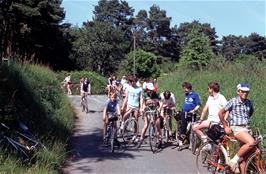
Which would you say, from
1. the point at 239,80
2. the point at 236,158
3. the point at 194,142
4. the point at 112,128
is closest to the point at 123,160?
the point at 112,128

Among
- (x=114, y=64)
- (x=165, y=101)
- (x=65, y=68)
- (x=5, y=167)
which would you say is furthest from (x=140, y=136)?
(x=114, y=64)

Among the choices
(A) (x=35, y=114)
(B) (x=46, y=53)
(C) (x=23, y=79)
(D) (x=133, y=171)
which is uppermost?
(B) (x=46, y=53)

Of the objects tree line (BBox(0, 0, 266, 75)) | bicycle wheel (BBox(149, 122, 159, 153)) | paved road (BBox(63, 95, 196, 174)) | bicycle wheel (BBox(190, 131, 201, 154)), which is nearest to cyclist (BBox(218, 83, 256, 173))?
paved road (BBox(63, 95, 196, 174))

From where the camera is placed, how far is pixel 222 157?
996cm

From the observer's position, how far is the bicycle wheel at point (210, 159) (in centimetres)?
998

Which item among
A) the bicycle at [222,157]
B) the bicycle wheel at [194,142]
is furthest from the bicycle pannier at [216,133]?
the bicycle wheel at [194,142]

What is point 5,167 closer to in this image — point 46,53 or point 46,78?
point 46,78

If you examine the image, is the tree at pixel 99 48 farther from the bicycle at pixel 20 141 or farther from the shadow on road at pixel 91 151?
the bicycle at pixel 20 141

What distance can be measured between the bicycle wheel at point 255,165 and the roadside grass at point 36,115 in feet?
12.5

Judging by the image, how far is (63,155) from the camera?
11742mm

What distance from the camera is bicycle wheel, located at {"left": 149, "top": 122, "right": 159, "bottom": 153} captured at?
1373 centimetres

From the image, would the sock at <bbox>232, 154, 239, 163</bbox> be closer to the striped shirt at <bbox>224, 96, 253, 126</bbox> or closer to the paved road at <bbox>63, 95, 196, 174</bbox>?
the striped shirt at <bbox>224, 96, 253, 126</bbox>

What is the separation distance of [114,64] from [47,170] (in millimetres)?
71092

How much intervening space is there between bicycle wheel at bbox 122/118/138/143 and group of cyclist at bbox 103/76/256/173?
0.50 feet
